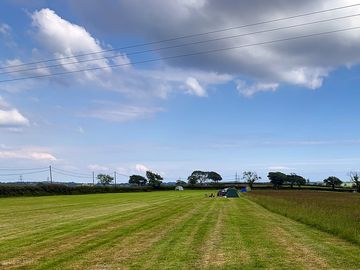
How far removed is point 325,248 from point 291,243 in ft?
5.14

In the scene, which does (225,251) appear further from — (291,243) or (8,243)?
(8,243)

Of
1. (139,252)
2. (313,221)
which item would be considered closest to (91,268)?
(139,252)

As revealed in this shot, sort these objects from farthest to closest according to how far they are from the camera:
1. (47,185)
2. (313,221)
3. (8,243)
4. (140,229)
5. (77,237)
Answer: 1. (47,185)
2. (313,221)
3. (140,229)
4. (77,237)
5. (8,243)

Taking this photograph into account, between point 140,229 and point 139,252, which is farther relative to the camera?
point 140,229

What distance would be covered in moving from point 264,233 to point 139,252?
25.1ft

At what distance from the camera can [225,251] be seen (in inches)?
577

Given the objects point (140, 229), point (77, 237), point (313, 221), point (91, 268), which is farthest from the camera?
point (313, 221)

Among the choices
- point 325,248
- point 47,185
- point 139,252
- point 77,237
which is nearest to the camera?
point 139,252

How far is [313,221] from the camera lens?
24.7 m

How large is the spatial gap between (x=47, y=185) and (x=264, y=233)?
9529cm

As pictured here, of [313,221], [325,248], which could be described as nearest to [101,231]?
[325,248]

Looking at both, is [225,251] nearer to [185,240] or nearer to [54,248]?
[185,240]

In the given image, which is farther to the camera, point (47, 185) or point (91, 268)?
point (47, 185)

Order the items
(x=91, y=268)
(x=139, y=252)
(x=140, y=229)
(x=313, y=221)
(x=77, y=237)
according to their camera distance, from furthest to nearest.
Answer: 1. (x=313, y=221)
2. (x=140, y=229)
3. (x=77, y=237)
4. (x=139, y=252)
5. (x=91, y=268)
